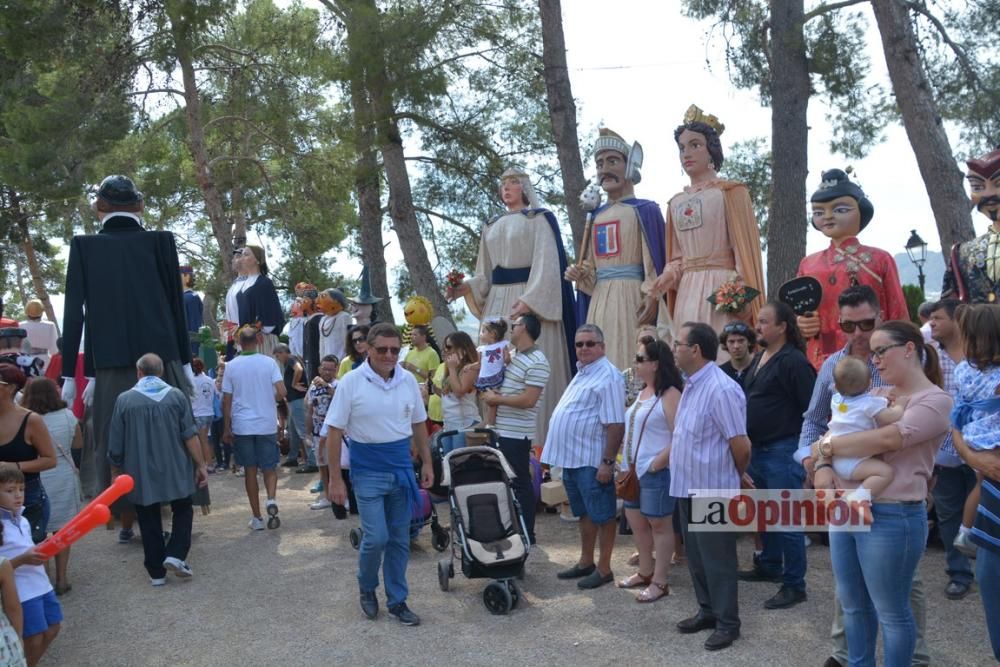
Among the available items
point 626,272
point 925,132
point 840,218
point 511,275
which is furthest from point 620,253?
point 925,132

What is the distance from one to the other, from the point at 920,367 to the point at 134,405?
4.81 metres

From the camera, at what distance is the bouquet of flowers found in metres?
6.16

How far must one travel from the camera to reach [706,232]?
22.4 ft

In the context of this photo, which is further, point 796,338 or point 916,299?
point 916,299

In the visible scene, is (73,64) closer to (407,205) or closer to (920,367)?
(407,205)

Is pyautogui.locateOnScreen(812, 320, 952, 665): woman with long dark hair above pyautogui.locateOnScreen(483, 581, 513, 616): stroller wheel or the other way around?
above

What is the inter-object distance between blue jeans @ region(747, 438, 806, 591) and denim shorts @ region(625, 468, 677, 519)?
1.63 ft

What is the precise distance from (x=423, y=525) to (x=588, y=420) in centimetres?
184

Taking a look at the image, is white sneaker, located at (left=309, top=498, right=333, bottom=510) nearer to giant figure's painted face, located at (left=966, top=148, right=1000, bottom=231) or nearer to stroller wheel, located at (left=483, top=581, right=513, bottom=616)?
stroller wheel, located at (left=483, top=581, right=513, bottom=616)

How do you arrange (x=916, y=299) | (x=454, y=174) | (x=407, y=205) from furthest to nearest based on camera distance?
(x=916, y=299) < (x=454, y=174) < (x=407, y=205)

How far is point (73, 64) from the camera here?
1452cm

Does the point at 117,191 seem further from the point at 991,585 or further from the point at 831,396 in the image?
the point at 991,585

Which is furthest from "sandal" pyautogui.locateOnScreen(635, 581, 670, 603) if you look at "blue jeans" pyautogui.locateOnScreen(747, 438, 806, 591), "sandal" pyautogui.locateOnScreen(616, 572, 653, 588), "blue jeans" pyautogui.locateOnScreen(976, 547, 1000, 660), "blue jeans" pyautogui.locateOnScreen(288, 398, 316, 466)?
"blue jeans" pyautogui.locateOnScreen(288, 398, 316, 466)

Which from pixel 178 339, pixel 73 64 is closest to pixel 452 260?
pixel 73 64
